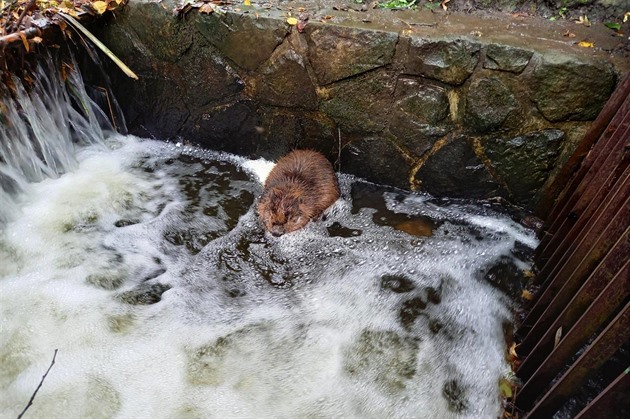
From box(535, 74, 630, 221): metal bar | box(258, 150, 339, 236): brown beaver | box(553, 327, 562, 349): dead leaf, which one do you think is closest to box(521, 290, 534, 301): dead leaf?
box(535, 74, 630, 221): metal bar

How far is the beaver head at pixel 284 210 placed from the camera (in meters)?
4.20

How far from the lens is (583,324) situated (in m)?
2.06

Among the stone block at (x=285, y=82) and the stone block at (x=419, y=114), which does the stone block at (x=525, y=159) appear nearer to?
the stone block at (x=419, y=114)

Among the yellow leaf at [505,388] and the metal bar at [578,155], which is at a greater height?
the metal bar at [578,155]

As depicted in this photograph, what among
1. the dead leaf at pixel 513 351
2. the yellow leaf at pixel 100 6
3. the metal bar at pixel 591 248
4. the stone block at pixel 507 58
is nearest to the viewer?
the metal bar at pixel 591 248

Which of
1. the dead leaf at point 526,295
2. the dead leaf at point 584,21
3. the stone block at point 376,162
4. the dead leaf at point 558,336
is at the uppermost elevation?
the dead leaf at point 584,21

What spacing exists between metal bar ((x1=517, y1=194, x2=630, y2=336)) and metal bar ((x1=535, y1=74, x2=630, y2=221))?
1064 millimetres

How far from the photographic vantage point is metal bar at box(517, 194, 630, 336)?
226 centimetres

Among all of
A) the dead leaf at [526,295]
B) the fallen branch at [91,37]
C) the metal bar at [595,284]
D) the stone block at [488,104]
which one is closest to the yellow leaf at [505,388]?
the metal bar at [595,284]

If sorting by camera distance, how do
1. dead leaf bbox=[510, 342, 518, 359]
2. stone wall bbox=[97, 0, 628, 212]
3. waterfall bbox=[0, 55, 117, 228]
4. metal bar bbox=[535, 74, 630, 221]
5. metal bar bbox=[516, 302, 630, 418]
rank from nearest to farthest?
metal bar bbox=[516, 302, 630, 418] < dead leaf bbox=[510, 342, 518, 359] < metal bar bbox=[535, 74, 630, 221] < stone wall bbox=[97, 0, 628, 212] < waterfall bbox=[0, 55, 117, 228]

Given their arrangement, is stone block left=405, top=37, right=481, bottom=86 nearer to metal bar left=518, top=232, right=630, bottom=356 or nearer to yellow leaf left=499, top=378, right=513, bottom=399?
metal bar left=518, top=232, right=630, bottom=356

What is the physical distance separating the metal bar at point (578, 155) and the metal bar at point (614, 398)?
2299mm

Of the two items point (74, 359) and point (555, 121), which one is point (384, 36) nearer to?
point (555, 121)

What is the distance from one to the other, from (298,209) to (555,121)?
2498 mm
